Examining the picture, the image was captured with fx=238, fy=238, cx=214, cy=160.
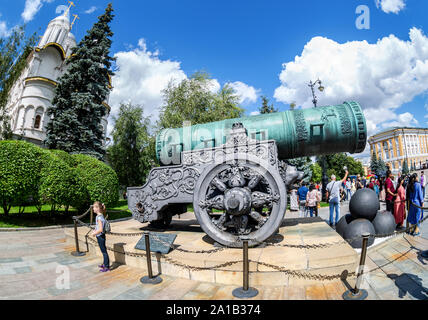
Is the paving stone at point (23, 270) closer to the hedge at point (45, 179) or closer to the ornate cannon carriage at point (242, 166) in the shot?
the ornate cannon carriage at point (242, 166)

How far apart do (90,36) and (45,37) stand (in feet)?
59.9

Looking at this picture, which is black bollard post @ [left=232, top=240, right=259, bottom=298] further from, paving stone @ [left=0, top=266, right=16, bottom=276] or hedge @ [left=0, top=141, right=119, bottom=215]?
hedge @ [left=0, top=141, right=119, bottom=215]

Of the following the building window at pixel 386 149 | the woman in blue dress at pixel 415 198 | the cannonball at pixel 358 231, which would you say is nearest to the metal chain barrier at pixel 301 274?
the cannonball at pixel 358 231

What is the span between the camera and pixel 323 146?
15.4ft

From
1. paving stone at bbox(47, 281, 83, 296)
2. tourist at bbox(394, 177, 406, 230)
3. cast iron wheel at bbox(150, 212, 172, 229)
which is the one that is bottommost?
paving stone at bbox(47, 281, 83, 296)

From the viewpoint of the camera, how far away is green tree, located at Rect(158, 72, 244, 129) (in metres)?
18.2

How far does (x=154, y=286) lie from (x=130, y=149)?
58.2 feet

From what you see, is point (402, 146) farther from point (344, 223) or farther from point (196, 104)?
point (344, 223)

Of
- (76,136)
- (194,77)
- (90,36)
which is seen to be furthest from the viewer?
(194,77)

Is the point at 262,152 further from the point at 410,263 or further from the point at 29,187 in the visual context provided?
the point at 29,187

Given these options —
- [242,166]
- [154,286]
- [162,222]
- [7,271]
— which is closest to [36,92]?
[162,222]

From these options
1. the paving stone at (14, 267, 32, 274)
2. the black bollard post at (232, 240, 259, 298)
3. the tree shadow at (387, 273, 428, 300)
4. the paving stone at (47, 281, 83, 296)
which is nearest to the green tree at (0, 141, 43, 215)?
the paving stone at (14, 267, 32, 274)

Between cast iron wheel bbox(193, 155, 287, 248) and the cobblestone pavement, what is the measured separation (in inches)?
35.0

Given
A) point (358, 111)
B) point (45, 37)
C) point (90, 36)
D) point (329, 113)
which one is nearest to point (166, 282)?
point (329, 113)
